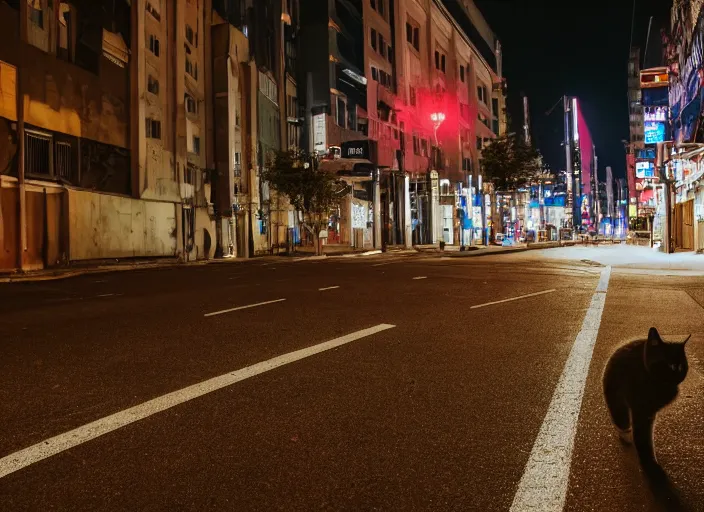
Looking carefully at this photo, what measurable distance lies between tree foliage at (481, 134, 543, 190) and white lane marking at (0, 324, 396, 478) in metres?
58.4

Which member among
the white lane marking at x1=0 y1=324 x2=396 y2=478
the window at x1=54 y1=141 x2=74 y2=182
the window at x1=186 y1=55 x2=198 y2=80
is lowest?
the white lane marking at x1=0 y1=324 x2=396 y2=478

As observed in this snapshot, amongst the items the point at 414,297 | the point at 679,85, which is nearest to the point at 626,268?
the point at 414,297

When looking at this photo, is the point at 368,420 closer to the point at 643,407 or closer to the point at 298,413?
the point at 298,413

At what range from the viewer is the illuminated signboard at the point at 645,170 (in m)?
44.2

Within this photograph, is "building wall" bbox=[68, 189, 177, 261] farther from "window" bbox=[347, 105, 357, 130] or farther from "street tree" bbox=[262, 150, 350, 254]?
"window" bbox=[347, 105, 357, 130]

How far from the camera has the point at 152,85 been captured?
3197 cm

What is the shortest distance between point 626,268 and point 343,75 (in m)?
34.2

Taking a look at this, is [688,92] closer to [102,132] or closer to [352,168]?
[352,168]

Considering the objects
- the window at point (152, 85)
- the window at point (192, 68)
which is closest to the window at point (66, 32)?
the window at point (152, 85)

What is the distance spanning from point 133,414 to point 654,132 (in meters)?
40.2

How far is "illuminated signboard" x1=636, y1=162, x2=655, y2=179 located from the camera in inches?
1740

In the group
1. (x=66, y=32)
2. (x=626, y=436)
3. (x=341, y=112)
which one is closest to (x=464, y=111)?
(x=341, y=112)

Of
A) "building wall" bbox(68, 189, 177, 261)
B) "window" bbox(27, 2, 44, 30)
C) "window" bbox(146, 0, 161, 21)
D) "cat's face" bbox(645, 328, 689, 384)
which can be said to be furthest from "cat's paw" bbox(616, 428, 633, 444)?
"window" bbox(146, 0, 161, 21)

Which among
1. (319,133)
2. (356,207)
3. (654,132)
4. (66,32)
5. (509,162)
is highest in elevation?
(66,32)
